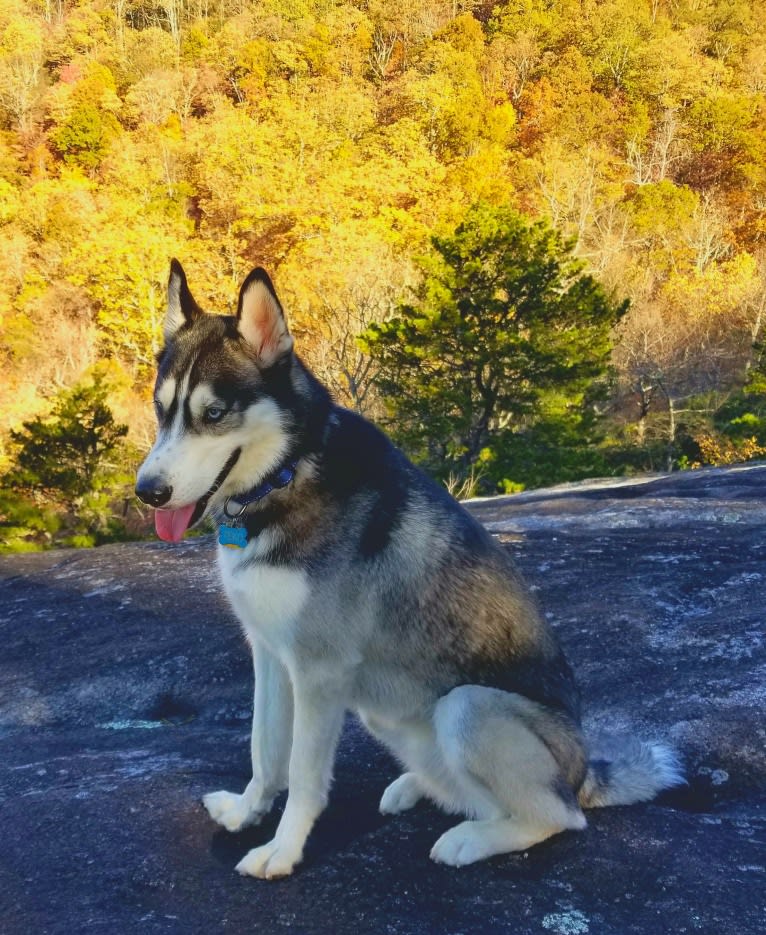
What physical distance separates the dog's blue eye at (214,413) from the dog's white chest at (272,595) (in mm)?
586

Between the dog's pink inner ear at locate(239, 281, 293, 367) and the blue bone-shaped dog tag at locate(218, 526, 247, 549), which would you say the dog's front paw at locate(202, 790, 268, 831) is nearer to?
the blue bone-shaped dog tag at locate(218, 526, 247, 549)

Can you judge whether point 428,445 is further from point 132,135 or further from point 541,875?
point 132,135

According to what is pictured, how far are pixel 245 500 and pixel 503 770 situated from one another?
1.43m

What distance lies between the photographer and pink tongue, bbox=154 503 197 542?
3061 millimetres

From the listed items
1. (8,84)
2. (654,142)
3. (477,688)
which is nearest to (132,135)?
(8,84)

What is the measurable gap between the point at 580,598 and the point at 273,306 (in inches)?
150

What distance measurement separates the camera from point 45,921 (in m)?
2.81

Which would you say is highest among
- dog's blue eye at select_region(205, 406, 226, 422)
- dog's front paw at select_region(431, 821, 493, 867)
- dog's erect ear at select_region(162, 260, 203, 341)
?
dog's erect ear at select_region(162, 260, 203, 341)

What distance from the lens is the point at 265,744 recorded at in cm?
344

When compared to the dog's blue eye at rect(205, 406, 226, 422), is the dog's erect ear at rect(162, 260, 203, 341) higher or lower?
higher

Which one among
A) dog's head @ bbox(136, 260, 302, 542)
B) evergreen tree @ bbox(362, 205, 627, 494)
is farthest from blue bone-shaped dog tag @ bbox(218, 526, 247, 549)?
evergreen tree @ bbox(362, 205, 627, 494)

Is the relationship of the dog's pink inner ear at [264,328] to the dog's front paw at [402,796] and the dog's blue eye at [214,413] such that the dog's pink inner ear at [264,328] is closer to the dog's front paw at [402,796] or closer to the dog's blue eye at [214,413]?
the dog's blue eye at [214,413]

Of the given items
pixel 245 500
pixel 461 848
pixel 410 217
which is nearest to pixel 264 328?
pixel 245 500

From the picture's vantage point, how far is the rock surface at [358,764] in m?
2.87
